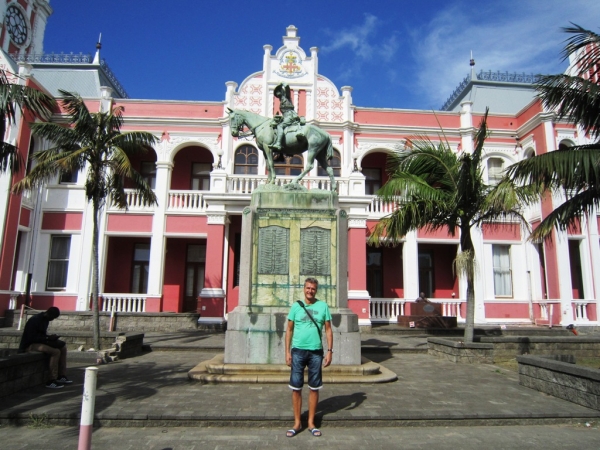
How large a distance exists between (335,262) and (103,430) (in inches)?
171

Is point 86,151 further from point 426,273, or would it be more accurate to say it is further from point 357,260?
point 426,273

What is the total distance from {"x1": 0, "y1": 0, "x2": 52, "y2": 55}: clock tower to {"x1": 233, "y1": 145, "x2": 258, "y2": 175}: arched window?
14490 millimetres

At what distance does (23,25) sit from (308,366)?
2897 cm

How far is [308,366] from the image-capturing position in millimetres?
4898

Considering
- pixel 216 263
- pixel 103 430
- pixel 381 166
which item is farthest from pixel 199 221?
pixel 103 430

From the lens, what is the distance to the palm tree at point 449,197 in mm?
10133

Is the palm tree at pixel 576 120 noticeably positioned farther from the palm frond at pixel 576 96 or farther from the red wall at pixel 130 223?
the red wall at pixel 130 223

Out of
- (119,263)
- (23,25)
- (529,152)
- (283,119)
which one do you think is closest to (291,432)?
(283,119)

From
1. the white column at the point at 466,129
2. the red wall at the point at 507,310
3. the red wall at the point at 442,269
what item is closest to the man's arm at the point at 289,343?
the red wall at the point at 507,310

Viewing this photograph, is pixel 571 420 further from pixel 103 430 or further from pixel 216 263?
pixel 216 263

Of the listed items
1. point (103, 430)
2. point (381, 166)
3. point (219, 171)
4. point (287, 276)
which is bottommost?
point (103, 430)

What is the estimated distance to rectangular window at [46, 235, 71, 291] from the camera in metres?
17.8

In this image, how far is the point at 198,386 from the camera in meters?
6.91

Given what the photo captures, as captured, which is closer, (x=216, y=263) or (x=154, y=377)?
(x=154, y=377)
